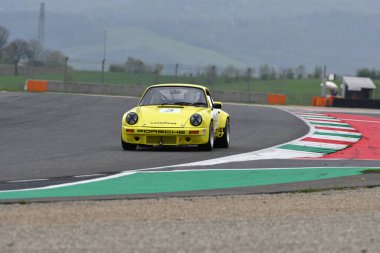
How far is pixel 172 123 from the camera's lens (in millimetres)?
14961

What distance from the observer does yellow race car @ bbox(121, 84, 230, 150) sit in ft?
48.8

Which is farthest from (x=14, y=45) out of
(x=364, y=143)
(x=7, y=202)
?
(x=7, y=202)

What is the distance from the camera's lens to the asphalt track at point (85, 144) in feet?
38.8

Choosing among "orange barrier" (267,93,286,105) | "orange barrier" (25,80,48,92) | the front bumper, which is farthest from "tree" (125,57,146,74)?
the front bumper

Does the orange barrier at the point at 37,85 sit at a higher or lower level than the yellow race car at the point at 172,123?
lower

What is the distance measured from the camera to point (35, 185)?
10305 millimetres

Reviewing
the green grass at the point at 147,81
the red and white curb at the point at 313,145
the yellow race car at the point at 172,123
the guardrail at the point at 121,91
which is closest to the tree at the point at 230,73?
the green grass at the point at 147,81

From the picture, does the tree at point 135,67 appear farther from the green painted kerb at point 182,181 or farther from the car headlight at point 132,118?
the green painted kerb at point 182,181

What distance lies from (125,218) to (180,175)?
3335 mm

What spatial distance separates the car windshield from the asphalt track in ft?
2.49

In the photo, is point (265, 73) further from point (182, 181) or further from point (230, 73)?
point (182, 181)

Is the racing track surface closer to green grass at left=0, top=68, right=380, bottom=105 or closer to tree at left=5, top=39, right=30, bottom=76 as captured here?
green grass at left=0, top=68, right=380, bottom=105

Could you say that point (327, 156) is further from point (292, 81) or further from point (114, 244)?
point (292, 81)

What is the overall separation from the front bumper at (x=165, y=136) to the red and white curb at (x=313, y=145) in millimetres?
787
